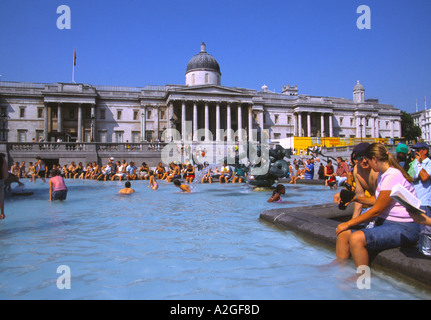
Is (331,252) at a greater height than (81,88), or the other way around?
(81,88)

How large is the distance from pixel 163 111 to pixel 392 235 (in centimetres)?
5248

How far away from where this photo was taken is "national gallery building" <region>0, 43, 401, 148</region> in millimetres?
49438

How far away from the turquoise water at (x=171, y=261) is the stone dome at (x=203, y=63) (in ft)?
166

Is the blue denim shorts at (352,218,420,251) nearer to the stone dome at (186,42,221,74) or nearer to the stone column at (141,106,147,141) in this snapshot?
the stone column at (141,106,147,141)

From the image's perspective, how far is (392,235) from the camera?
3910 mm

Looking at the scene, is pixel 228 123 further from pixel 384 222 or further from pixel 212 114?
pixel 384 222

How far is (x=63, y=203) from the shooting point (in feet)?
35.9

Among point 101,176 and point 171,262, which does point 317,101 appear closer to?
point 101,176

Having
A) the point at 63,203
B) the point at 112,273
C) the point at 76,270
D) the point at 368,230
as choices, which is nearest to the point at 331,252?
the point at 368,230

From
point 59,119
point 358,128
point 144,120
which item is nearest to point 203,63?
point 144,120

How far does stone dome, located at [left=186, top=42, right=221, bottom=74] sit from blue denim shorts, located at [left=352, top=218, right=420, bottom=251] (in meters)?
54.3

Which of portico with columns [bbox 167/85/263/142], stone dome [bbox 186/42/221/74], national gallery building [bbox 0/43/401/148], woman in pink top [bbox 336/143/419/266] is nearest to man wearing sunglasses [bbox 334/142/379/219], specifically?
woman in pink top [bbox 336/143/419/266]

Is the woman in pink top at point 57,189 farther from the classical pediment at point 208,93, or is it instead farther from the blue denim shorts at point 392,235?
the classical pediment at point 208,93
